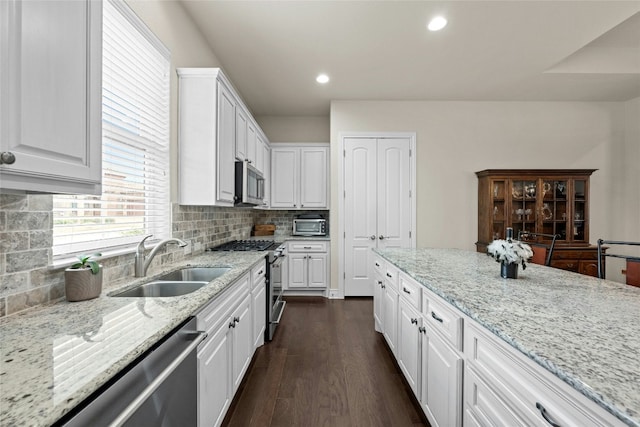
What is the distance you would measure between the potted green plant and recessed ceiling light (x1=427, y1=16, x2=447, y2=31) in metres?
3.14

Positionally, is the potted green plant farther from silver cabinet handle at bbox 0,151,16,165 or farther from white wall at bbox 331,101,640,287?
white wall at bbox 331,101,640,287

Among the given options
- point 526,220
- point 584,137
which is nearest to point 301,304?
point 526,220

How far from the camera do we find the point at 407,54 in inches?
123

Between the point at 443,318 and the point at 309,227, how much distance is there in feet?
11.4

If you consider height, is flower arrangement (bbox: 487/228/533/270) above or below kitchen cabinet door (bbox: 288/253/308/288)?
above

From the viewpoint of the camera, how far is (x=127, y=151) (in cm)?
178

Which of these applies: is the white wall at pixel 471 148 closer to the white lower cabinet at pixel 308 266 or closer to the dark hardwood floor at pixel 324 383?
the white lower cabinet at pixel 308 266

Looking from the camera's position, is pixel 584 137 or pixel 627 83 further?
pixel 584 137

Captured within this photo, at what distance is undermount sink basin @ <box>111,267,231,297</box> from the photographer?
1.60 m

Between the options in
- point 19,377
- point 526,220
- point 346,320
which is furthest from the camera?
point 526,220

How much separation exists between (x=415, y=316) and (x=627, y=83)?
4637mm

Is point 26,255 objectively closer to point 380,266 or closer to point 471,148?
point 380,266

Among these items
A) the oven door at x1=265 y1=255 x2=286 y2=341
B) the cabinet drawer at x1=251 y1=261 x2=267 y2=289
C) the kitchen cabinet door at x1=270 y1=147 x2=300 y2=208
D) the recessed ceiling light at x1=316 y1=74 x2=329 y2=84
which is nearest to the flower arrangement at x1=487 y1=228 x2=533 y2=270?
the cabinet drawer at x1=251 y1=261 x2=267 y2=289

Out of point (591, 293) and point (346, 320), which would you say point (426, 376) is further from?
point (346, 320)
